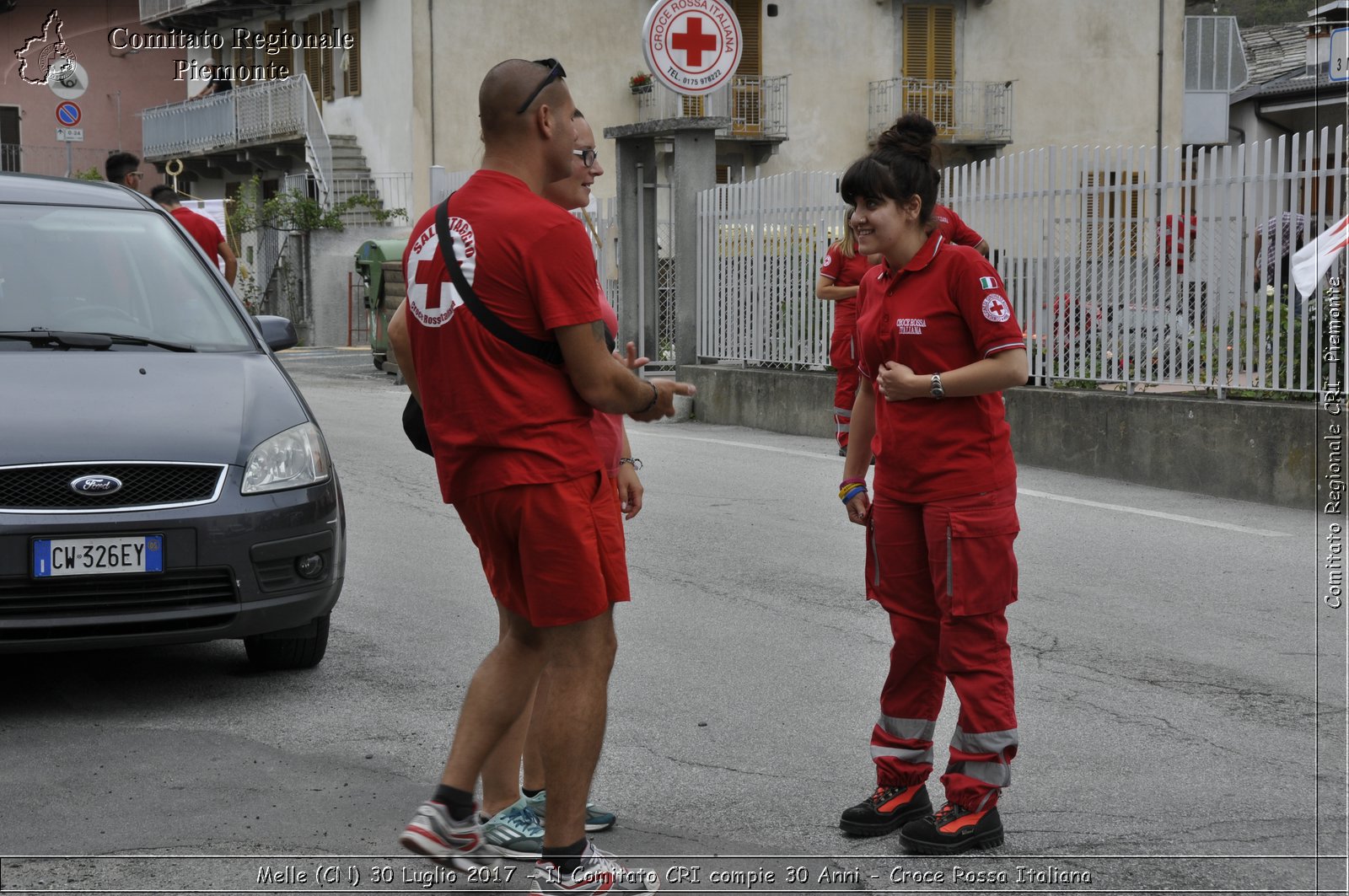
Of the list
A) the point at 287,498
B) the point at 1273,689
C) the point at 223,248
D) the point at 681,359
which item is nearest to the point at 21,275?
the point at 287,498

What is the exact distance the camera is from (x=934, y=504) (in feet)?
13.3

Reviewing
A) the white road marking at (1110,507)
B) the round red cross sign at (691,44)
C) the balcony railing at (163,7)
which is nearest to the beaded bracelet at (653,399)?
the white road marking at (1110,507)

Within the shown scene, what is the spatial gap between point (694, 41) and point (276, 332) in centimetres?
1016

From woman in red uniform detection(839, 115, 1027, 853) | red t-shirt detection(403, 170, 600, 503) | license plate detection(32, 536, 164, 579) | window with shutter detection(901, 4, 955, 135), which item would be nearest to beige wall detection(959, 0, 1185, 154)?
window with shutter detection(901, 4, 955, 135)

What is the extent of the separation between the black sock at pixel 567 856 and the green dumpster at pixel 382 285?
→ 17384 mm

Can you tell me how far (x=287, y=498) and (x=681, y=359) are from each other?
35.6ft

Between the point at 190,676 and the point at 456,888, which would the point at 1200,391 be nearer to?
the point at 190,676

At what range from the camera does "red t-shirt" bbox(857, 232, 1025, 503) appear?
4062 millimetres

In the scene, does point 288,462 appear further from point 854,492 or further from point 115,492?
point 854,492

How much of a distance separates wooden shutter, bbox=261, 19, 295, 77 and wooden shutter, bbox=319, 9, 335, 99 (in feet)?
6.59

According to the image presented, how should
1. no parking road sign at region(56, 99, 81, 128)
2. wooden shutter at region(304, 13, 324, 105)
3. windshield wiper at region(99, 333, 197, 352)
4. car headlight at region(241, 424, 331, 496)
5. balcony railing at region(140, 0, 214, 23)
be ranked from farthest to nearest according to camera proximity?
balcony railing at region(140, 0, 214, 23)
wooden shutter at region(304, 13, 324, 105)
no parking road sign at region(56, 99, 81, 128)
windshield wiper at region(99, 333, 197, 352)
car headlight at region(241, 424, 331, 496)

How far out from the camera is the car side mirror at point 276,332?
21.3ft

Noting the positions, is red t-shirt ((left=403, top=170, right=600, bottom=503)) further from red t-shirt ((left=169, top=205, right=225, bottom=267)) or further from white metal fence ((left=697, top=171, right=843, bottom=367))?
white metal fence ((left=697, top=171, right=843, bottom=367))

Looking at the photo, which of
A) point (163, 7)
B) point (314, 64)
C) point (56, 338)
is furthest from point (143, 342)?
point (163, 7)
